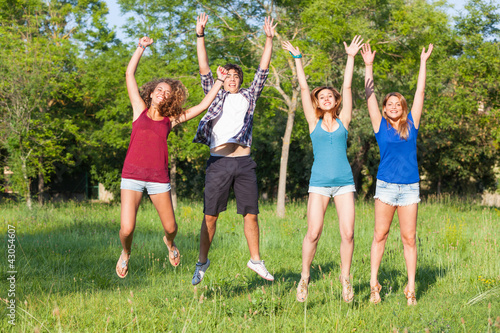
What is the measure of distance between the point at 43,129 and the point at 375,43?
37.3ft

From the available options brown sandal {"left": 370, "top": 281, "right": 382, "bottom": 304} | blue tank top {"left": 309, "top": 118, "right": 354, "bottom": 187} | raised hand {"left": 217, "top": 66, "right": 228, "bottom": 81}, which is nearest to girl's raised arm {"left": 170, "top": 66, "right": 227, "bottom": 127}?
raised hand {"left": 217, "top": 66, "right": 228, "bottom": 81}

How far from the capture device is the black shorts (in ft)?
16.1

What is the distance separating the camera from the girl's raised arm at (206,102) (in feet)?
15.2

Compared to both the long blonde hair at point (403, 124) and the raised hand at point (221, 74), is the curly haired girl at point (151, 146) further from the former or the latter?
the long blonde hair at point (403, 124)

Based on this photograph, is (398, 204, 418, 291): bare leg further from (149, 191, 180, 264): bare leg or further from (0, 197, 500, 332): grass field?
(149, 191, 180, 264): bare leg

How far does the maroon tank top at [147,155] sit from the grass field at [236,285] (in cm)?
126

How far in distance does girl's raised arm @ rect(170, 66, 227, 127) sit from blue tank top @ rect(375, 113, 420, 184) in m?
1.75

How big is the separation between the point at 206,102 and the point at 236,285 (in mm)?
2139

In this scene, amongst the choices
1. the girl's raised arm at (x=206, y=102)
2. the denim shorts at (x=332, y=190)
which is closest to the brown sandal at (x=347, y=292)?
the denim shorts at (x=332, y=190)

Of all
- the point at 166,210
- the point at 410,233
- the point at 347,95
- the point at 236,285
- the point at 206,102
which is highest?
the point at 347,95

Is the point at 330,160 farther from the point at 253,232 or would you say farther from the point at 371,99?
the point at 253,232

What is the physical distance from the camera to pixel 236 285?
5242mm

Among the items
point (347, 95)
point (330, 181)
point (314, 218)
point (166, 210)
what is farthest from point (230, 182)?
point (347, 95)

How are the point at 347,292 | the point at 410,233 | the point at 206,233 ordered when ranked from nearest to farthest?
1. the point at 347,292
2. the point at 410,233
3. the point at 206,233
